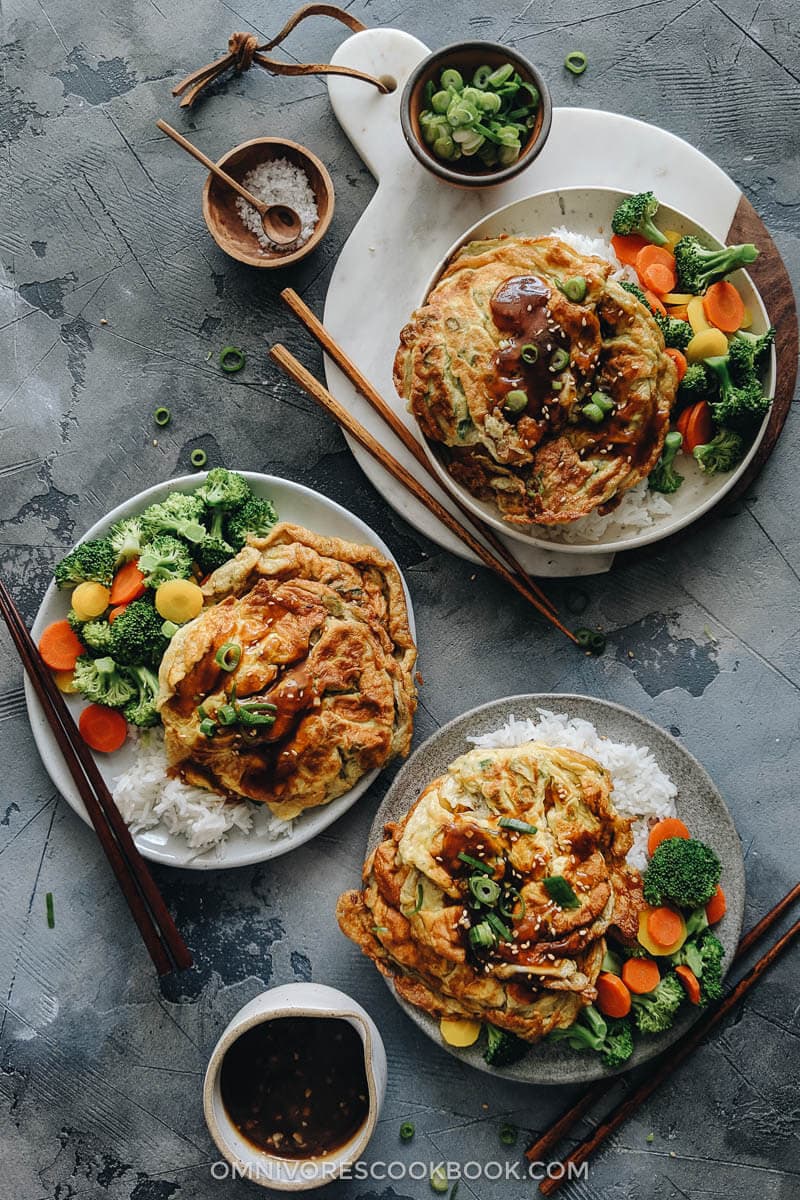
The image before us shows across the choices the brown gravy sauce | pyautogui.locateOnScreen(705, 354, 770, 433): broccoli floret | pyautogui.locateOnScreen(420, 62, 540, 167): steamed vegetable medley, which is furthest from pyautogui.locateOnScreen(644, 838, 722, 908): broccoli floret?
pyautogui.locateOnScreen(420, 62, 540, 167): steamed vegetable medley

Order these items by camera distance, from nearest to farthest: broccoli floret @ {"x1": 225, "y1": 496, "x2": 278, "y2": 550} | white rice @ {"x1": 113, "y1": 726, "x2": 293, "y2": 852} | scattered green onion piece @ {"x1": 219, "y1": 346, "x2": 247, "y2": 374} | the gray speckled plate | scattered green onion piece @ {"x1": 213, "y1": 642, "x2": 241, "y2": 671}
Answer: scattered green onion piece @ {"x1": 213, "y1": 642, "x2": 241, "y2": 671} < the gray speckled plate < white rice @ {"x1": 113, "y1": 726, "x2": 293, "y2": 852} < broccoli floret @ {"x1": 225, "y1": 496, "x2": 278, "y2": 550} < scattered green onion piece @ {"x1": 219, "y1": 346, "x2": 247, "y2": 374}

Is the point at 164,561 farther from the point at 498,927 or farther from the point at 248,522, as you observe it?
the point at 498,927

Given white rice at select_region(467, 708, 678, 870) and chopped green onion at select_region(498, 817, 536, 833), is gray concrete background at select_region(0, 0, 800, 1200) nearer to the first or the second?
white rice at select_region(467, 708, 678, 870)

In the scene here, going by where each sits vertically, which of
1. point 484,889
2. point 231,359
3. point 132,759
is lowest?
point 484,889

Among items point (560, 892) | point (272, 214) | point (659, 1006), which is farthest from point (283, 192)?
point (659, 1006)

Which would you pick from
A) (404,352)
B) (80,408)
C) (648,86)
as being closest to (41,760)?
(80,408)

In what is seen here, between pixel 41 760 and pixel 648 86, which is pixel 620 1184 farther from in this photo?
pixel 648 86

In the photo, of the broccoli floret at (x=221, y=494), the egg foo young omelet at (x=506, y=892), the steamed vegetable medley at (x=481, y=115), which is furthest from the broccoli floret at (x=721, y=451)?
the broccoli floret at (x=221, y=494)
